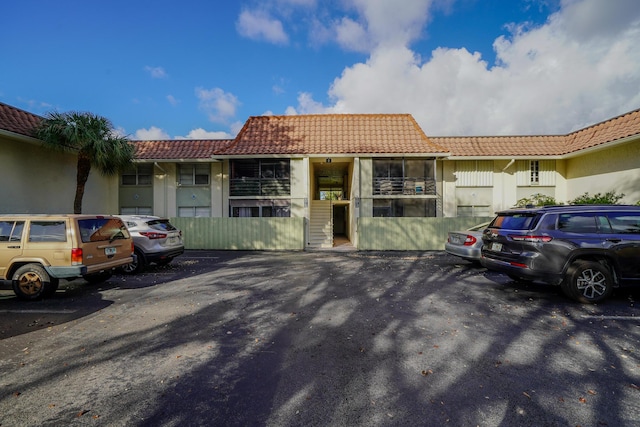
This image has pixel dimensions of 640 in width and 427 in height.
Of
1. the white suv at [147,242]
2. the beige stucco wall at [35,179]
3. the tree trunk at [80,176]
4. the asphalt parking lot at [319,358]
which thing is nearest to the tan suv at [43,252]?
the asphalt parking lot at [319,358]

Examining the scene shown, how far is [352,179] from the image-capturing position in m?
17.8

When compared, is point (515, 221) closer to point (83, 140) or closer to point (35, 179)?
point (83, 140)

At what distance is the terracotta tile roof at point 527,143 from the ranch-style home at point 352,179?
0.08 meters

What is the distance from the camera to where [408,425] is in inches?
95.1

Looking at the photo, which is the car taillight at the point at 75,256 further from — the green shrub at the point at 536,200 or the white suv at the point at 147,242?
the green shrub at the point at 536,200

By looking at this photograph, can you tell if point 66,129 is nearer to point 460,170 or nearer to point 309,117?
point 309,117

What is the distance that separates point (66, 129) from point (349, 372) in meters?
15.2

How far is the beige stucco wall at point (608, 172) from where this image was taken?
12898 mm

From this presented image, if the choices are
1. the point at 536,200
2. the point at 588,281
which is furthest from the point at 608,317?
the point at 536,200

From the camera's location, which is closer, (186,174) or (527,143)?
(527,143)

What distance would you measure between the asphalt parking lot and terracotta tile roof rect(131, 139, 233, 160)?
1230 centimetres

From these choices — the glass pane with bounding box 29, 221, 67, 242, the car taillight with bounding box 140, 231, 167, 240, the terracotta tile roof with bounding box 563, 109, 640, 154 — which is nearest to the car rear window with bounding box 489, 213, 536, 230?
the car taillight with bounding box 140, 231, 167, 240

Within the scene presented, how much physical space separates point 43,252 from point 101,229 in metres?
1.06

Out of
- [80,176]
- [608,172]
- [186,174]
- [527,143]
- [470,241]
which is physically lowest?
[470,241]
